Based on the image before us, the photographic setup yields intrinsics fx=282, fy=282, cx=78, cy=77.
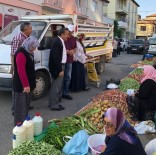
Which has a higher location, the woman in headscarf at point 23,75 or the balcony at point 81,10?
the balcony at point 81,10

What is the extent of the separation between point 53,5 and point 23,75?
20574 millimetres

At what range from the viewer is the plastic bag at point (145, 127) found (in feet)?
17.8

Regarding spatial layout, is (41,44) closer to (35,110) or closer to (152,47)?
(35,110)

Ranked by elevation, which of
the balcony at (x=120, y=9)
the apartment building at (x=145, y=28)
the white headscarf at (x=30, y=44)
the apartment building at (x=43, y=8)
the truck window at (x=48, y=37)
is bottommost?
the white headscarf at (x=30, y=44)

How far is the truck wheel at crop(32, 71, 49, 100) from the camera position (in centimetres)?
759

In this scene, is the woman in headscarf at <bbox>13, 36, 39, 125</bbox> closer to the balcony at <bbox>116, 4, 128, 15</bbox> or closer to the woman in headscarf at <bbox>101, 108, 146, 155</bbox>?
the woman in headscarf at <bbox>101, 108, 146, 155</bbox>

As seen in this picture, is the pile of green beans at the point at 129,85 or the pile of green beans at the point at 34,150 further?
the pile of green beans at the point at 129,85

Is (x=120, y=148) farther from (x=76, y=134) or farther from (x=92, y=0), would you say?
(x=92, y=0)

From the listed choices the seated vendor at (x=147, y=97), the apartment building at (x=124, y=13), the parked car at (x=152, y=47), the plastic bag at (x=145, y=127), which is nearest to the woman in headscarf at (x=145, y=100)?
the seated vendor at (x=147, y=97)

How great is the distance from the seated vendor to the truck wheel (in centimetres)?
277

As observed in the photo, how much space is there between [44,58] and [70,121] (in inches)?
114

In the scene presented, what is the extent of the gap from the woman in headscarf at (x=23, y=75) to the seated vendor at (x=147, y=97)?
90.5 inches

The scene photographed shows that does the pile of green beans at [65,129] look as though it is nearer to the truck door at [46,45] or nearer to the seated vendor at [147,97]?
the seated vendor at [147,97]

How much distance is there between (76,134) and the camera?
4383mm
